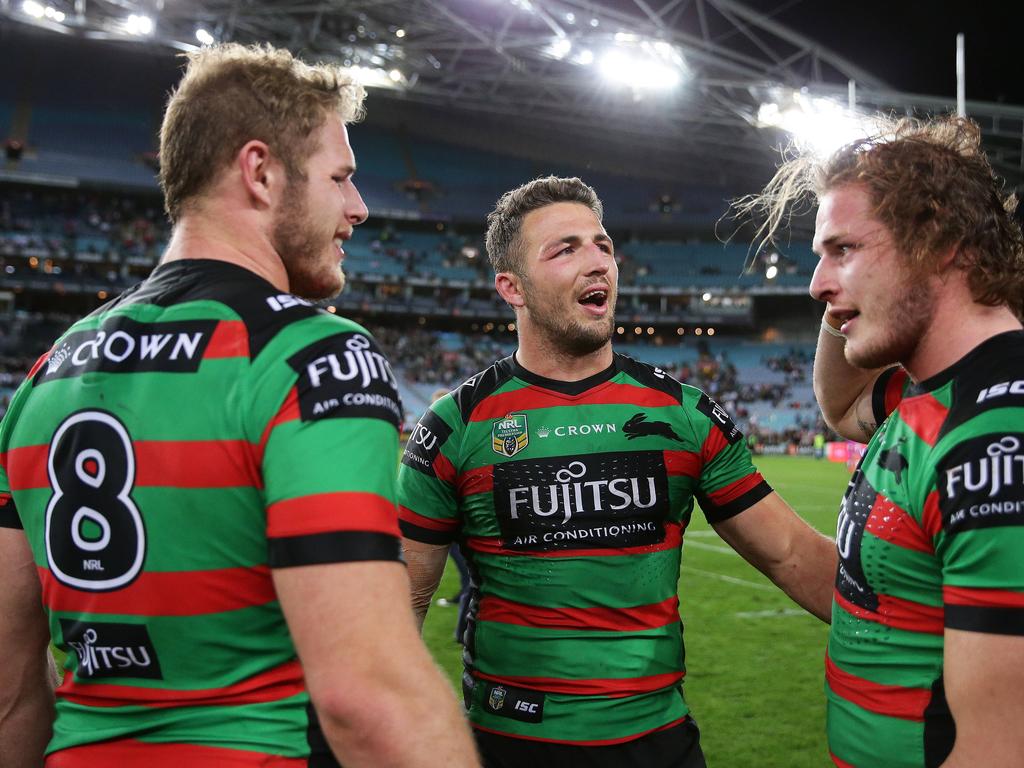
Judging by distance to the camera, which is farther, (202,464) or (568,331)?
(568,331)

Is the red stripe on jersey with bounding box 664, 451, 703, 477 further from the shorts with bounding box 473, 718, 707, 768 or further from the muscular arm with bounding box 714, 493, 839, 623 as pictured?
the shorts with bounding box 473, 718, 707, 768

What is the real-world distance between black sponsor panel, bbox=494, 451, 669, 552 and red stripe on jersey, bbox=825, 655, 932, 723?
94 cm

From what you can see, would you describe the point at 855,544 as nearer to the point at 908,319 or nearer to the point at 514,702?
the point at 908,319

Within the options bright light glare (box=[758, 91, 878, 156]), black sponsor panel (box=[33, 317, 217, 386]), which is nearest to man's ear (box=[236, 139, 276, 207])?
black sponsor panel (box=[33, 317, 217, 386])

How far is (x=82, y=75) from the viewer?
165 ft

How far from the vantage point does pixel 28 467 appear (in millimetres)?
1773

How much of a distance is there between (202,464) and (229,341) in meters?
0.23

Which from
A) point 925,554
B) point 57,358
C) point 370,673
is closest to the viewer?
point 370,673

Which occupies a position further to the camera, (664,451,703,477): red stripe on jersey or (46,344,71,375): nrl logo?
(664,451,703,477): red stripe on jersey

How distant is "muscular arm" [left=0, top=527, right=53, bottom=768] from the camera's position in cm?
194

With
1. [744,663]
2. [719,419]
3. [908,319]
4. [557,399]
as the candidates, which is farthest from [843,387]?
[744,663]

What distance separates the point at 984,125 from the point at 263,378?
34.4 meters

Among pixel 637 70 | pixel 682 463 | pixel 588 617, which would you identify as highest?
pixel 637 70

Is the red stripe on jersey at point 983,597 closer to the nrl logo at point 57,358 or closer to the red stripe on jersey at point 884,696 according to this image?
the red stripe on jersey at point 884,696
